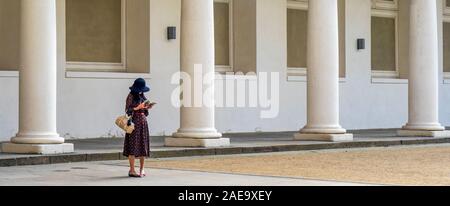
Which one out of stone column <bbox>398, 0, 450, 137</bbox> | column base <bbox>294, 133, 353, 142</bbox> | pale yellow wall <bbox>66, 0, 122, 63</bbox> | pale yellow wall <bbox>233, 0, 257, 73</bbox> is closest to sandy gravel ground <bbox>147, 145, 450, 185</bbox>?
column base <bbox>294, 133, 353, 142</bbox>

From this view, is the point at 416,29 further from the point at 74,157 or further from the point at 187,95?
the point at 74,157

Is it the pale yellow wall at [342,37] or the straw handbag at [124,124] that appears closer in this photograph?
the straw handbag at [124,124]

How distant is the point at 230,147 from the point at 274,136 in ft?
18.1

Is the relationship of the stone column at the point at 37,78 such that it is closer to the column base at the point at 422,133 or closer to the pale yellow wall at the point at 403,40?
the column base at the point at 422,133

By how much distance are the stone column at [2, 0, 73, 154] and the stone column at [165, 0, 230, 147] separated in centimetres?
347

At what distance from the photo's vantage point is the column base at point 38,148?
738 inches

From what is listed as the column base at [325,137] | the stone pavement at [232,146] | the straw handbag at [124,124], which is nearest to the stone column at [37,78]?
the stone pavement at [232,146]

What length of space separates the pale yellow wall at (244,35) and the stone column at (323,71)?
4903mm

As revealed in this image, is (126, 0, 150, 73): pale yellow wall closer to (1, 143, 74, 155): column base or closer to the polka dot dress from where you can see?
(1, 143, 74, 155): column base

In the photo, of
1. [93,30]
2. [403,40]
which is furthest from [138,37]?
[403,40]

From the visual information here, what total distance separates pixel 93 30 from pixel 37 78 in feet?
22.7

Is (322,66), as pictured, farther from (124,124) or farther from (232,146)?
(124,124)

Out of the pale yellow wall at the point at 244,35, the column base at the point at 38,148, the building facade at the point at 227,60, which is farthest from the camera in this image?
the pale yellow wall at the point at 244,35
